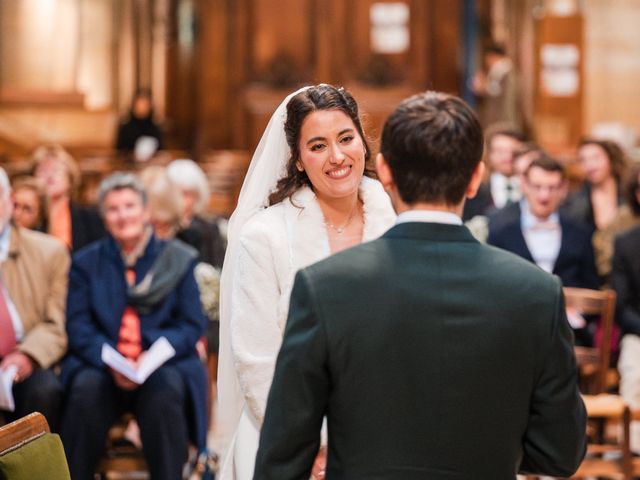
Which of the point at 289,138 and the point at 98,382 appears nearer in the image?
the point at 289,138

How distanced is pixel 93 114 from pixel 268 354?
13405mm

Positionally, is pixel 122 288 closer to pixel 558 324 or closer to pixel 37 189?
pixel 37 189

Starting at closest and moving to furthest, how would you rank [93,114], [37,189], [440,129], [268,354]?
[440,129] < [268,354] < [37,189] < [93,114]

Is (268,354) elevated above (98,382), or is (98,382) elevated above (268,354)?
(268,354)

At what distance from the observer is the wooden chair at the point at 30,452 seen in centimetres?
269

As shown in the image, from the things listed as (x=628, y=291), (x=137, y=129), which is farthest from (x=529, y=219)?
(x=137, y=129)

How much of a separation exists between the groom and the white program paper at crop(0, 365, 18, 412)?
285 centimetres

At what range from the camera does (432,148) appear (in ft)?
7.15

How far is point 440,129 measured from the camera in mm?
2182

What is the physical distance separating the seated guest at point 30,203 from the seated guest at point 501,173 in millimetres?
2718

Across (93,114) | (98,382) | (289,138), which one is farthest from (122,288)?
(93,114)

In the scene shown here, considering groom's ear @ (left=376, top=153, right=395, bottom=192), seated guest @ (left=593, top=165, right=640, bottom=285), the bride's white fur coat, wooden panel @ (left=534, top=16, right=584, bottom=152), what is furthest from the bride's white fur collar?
wooden panel @ (left=534, top=16, right=584, bottom=152)

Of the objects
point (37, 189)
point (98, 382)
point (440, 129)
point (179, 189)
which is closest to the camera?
point (440, 129)

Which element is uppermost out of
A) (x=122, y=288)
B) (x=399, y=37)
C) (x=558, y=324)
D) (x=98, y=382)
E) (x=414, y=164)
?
(x=399, y=37)
